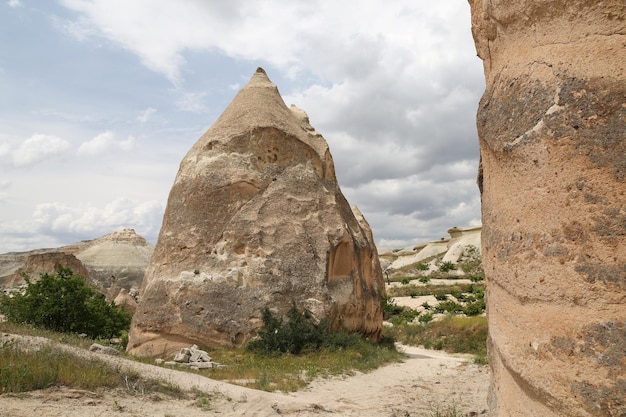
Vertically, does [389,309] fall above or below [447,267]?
below

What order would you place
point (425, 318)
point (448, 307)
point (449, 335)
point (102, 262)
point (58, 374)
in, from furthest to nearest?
1. point (102, 262)
2. point (448, 307)
3. point (425, 318)
4. point (449, 335)
5. point (58, 374)

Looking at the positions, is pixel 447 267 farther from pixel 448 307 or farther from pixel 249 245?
pixel 249 245

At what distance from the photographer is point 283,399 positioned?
19.1 ft

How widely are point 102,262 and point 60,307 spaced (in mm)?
16286

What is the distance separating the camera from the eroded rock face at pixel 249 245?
9234 mm

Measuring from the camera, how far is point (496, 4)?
3.50 m

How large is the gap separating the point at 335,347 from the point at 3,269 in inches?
929

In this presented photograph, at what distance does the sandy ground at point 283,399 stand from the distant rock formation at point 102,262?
669 inches

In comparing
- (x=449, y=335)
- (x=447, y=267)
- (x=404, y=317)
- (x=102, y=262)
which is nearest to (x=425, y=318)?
(x=404, y=317)

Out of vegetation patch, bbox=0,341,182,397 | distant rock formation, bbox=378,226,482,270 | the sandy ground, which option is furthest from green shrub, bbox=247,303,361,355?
distant rock formation, bbox=378,226,482,270

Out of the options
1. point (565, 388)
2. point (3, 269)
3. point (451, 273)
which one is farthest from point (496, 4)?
point (3, 269)

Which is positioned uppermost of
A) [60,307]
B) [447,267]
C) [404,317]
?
[447,267]

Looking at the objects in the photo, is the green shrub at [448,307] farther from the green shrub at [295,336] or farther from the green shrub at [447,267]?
the green shrub at [447,267]

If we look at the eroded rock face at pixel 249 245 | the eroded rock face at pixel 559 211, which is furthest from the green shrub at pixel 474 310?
the eroded rock face at pixel 559 211
